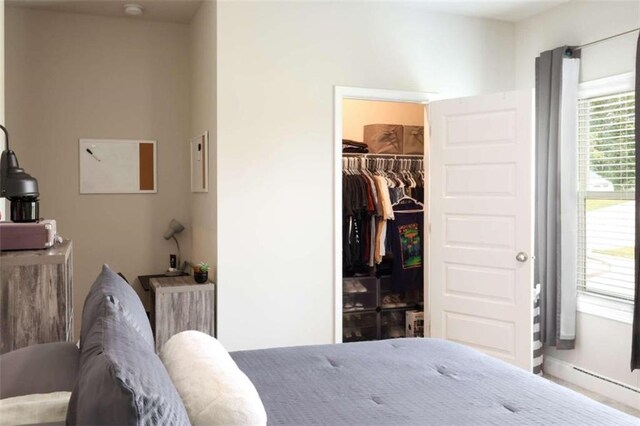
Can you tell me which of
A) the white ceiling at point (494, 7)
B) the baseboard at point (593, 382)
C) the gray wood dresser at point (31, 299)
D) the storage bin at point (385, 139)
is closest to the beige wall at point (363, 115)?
the storage bin at point (385, 139)

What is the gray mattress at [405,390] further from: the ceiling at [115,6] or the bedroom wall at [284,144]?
the ceiling at [115,6]

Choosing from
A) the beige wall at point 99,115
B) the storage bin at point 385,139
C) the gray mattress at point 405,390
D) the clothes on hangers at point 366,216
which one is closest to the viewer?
the gray mattress at point 405,390

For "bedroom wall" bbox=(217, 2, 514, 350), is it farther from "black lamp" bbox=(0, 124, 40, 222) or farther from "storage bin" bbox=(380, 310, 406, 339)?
"black lamp" bbox=(0, 124, 40, 222)

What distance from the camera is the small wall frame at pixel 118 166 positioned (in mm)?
4238

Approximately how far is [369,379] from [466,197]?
2231 mm

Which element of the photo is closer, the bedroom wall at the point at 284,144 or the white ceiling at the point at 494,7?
the bedroom wall at the point at 284,144

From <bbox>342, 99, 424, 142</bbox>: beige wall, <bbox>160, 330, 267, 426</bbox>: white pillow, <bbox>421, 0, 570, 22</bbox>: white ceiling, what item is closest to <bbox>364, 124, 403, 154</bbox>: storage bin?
<bbox>342, 99, 424, 142</bbox>: beige wall

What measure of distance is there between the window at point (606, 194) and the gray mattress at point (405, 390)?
1.76 m

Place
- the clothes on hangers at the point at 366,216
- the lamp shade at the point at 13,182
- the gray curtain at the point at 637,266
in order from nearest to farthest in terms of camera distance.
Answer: the lamp shade at the point at 13,182, the gray curtain at the point at 637,266, the clothes on hangers at the point at 366,216

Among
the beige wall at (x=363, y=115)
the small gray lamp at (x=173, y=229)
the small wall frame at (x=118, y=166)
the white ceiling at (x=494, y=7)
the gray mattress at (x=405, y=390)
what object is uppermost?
the white ceiling at (x=494, y=7)

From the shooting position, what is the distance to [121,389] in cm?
97

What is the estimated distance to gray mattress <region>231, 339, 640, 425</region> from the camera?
1.67m

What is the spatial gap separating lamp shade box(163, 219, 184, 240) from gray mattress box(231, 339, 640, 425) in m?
2.28

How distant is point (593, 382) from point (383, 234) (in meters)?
1.83
